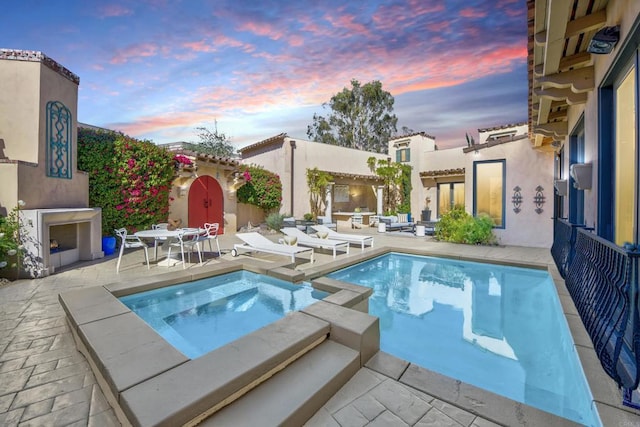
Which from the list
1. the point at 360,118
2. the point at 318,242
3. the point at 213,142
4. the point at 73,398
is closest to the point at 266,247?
the point at 318,242

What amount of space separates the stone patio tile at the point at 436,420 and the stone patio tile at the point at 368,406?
0.95 feet

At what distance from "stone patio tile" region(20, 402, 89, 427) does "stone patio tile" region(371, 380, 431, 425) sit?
2.21m

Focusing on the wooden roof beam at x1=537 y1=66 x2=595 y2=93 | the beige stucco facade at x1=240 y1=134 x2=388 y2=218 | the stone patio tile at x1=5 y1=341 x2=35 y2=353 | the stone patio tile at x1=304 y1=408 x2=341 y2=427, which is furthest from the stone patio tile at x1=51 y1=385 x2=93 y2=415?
the beige stucco facade at x1=240 y1=134 x2=388 y2=218

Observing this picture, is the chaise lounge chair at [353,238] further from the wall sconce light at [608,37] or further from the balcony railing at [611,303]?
the wall sconce light at [608,37]

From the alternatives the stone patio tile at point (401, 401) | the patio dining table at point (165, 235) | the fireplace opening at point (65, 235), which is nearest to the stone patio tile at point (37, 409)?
the stone patio tile at point (401, 401)

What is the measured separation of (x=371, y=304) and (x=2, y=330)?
5.24m

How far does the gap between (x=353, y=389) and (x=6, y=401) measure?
2792 mm

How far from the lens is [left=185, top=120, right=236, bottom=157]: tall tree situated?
27.3 m

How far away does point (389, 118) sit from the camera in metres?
32.1

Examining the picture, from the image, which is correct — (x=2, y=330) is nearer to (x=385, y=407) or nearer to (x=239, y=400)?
(x=239, y=400)

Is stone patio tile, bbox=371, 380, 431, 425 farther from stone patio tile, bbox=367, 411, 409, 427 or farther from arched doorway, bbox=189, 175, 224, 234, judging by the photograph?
arched doorway, bbox=189, 175, 224, 234

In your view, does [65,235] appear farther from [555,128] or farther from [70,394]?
[555,128]

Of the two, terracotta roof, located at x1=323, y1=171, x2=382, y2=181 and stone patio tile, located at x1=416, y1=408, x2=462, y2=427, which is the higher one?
terracotta roof, located at x1=323, y1=171, x2=382, y2=181

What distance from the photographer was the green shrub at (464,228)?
10633 millimetres
